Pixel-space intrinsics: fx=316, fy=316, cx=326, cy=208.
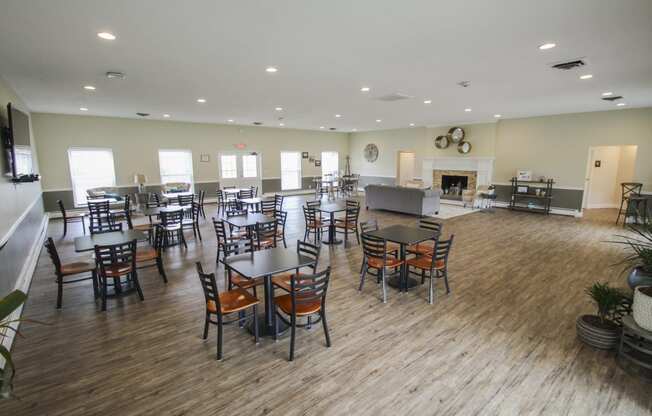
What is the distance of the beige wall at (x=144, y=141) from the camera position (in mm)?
9375

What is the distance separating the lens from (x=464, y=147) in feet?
39.4

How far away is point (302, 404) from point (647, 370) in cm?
308

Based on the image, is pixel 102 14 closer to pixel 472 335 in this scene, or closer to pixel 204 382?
pixel 204 382

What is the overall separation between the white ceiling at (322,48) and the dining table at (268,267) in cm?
239

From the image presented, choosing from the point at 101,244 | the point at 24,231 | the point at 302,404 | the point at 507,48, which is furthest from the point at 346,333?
the point at 24,231

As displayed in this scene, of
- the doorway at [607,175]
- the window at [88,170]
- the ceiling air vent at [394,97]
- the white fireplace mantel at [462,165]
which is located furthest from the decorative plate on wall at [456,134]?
the window at [88,170]

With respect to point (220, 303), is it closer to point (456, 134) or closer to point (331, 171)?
point (456, 134)

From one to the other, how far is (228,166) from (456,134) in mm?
9119

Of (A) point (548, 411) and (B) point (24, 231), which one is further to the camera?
(B) point (24, 231)

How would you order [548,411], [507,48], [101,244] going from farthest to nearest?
[101,244] < [507,48] < [548,411]

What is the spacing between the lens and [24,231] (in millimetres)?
5203

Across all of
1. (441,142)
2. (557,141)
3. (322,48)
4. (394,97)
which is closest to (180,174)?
(394,97)

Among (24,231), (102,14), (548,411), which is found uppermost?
(102,14)

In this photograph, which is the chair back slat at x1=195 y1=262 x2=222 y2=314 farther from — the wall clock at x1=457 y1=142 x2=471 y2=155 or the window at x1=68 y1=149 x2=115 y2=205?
the wall clock at x1=457 y1=142 x2=471 y2=155
